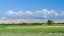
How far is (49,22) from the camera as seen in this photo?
275 ft

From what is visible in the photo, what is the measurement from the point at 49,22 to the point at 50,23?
1981mm

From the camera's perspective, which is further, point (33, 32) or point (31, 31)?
point (31, 31)

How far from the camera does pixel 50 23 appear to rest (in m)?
81.9

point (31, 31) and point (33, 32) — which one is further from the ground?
point (31, 31)
